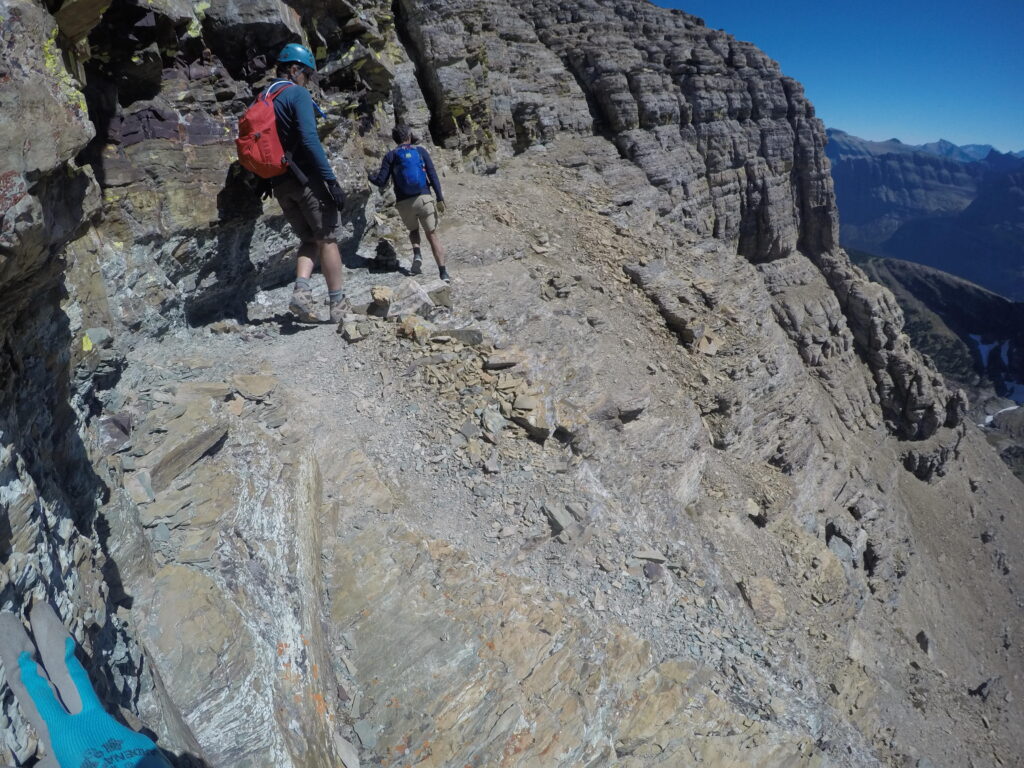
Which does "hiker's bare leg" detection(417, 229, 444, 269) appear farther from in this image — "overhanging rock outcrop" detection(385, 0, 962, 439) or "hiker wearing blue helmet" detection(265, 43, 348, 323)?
"overhanging rock outcrop" detection(385, 0, 962, 439)

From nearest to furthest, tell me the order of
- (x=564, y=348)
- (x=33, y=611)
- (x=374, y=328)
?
(x=33, y=611)
(x=374, y=328)
(x=564, y=348)

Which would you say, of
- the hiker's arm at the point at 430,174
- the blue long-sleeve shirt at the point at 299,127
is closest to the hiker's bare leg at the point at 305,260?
the blue long-sleeve shirt at the point at 299,127

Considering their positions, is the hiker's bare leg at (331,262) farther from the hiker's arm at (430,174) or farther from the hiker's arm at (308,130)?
the hiker's arm at (430,174)

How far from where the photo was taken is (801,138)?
1471 inches

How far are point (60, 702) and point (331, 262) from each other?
5.99 meters

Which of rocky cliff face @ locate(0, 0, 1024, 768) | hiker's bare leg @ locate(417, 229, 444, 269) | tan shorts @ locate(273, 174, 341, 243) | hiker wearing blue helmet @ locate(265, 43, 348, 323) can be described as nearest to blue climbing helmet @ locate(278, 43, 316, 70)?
hiker wearing blue helmet @ locate(265, 43, 348, 323)

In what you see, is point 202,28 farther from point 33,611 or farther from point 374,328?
point 33,611

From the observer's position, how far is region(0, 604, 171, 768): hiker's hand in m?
1.97

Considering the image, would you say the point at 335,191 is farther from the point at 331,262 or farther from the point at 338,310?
the point at 338,310

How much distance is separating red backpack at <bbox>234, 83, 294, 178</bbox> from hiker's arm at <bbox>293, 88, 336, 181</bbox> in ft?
0.75

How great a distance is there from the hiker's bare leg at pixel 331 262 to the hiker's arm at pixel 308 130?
106 cm

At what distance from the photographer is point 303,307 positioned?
751 cm

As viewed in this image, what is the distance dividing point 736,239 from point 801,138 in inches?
364

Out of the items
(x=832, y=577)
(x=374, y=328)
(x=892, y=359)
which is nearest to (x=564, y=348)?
(x=374, y=328)
